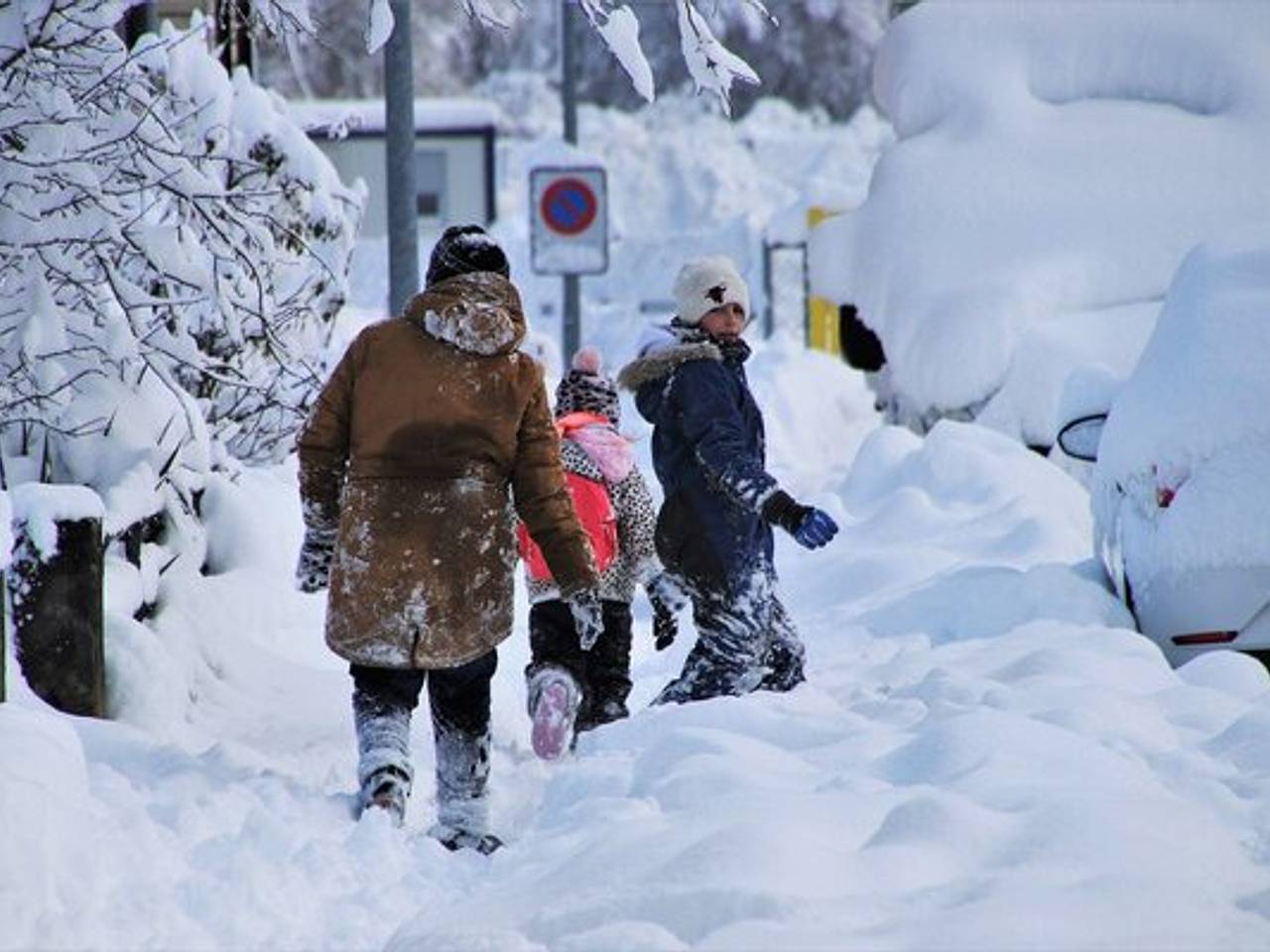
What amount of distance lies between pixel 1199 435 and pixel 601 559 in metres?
2.03

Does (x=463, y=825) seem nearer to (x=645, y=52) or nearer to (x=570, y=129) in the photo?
(x=570, y=129)

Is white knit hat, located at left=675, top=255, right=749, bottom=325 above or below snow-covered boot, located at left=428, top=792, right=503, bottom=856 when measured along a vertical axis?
above

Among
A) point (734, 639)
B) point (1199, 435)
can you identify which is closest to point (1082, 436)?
point (1199, 435)

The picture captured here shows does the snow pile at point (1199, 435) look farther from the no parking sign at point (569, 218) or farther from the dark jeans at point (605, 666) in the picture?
the no parking sign at point (569, 218)

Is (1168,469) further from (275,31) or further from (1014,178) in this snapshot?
(1014,178)

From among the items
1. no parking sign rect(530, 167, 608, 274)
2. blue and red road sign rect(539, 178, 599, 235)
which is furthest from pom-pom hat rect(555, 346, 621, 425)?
blue and red road sign rect(539, 178, 599, 235)

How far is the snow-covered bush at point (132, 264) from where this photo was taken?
679cm

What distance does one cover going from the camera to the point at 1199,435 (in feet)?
27.4

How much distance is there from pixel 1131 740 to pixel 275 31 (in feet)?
9.41

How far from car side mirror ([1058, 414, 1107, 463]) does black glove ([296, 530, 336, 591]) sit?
4.35 meters

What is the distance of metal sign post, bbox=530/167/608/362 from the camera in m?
17.4

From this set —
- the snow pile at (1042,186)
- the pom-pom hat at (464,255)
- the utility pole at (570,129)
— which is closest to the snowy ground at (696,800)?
the pom-pom hat at (464,255)

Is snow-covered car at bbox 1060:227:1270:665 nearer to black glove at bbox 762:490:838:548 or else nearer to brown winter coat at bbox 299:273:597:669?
black glove at bbox 762:490:838:548

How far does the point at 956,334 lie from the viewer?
14250 mm
